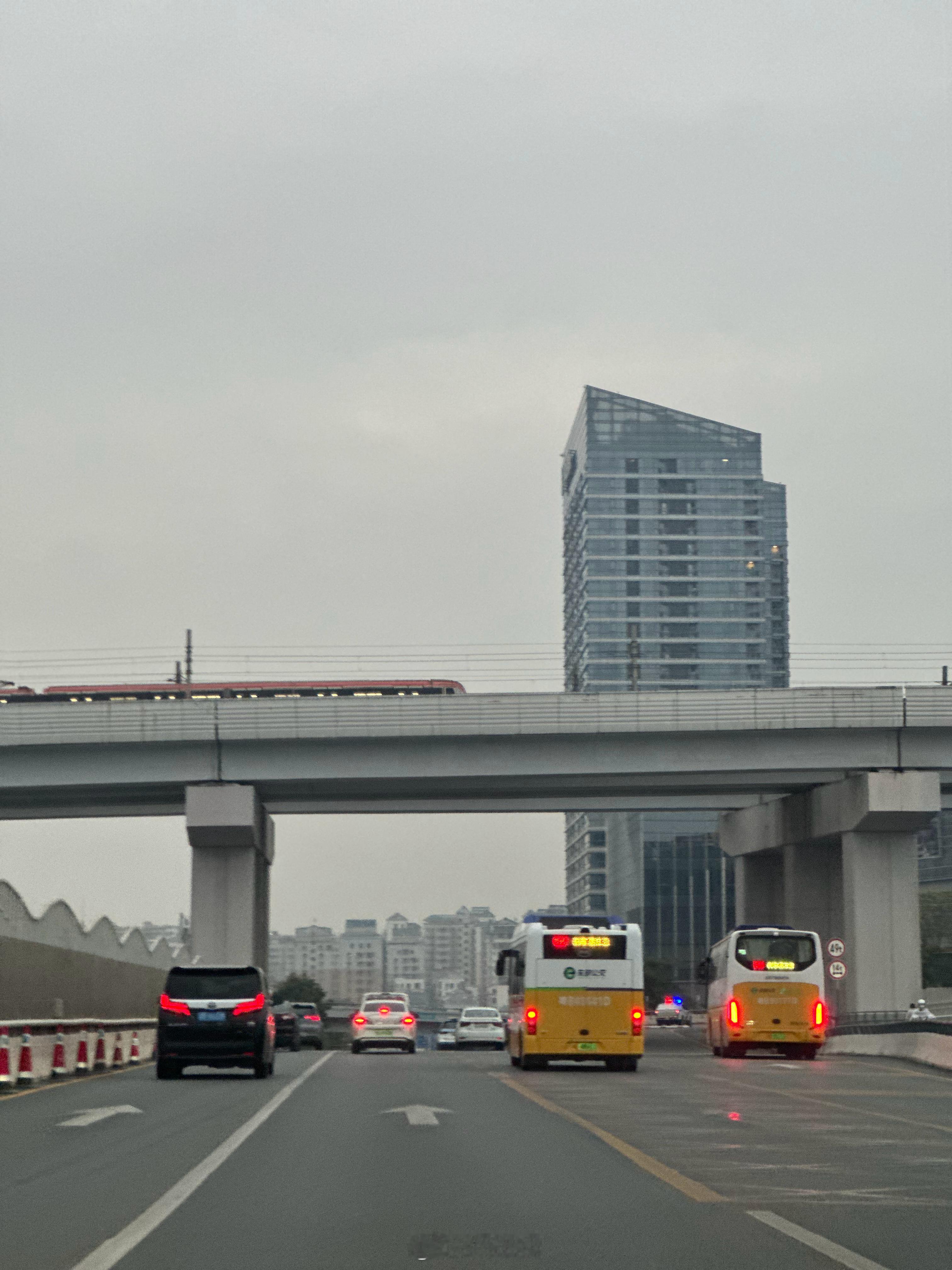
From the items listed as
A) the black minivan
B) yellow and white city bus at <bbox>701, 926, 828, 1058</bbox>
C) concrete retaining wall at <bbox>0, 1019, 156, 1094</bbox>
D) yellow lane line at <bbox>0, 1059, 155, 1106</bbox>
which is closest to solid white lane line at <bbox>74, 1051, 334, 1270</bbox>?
yellow lane line at <bbox>0, 1059, 155, 1106</bbox>

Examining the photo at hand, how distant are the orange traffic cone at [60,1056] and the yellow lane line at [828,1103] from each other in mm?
9948

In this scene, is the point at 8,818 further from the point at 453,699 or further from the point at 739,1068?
the point at 739,1068

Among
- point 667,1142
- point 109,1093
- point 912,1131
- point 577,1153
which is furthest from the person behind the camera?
point 109,1093

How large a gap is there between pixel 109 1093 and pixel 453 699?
2758 centimetres

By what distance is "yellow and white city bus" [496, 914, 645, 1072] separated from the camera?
1243 inches

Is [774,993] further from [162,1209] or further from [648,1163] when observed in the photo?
[162,1209]

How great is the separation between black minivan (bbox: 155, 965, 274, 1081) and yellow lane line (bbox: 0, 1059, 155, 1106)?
1367 mm

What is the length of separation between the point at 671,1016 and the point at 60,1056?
78.2m

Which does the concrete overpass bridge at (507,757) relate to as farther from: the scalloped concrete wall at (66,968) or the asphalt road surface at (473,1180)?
the asphalt road surface at (473,1180)

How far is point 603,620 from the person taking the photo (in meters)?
200

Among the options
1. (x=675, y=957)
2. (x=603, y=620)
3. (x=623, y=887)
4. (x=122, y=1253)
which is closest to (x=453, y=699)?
(x=122, y=1253)

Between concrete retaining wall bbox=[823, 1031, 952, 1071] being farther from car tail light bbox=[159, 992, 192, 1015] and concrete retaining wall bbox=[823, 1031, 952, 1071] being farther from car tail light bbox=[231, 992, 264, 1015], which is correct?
car tail light bbox=[159, 992, 192, 1015]

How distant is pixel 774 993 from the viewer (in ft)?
135

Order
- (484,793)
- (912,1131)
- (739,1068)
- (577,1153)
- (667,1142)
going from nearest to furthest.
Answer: (577,1153)
(667,1142)
(912,1131)
(739,1068)
(484,793)
